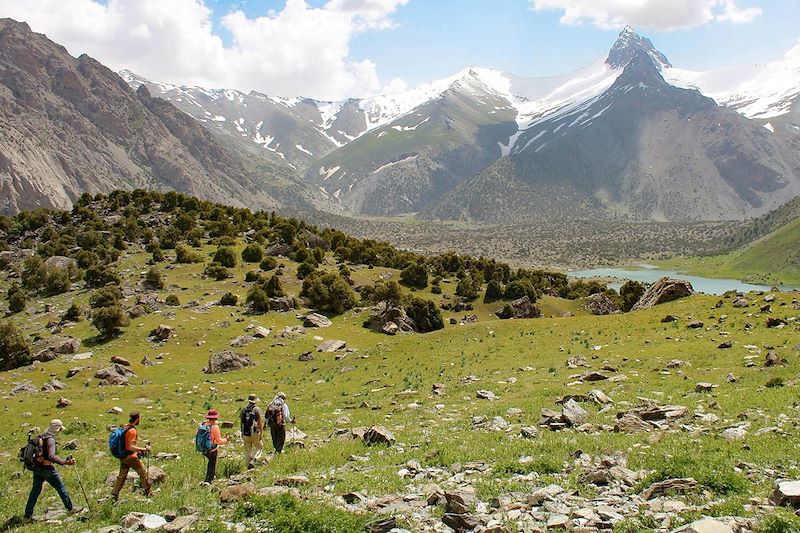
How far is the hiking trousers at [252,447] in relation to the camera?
17797 mm

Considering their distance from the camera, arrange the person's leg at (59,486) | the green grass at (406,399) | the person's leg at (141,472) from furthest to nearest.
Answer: the person's leg at (141,472) < the person's leg at (59,486) < the green grass at (406,399)

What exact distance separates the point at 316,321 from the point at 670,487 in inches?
1957

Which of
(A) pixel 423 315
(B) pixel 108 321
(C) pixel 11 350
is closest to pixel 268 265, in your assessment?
(A) pixel 423 315

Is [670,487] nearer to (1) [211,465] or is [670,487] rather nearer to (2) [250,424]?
(2) [250,424]

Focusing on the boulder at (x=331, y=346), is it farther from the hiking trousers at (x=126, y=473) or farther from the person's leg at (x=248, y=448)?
the hiking trousers at (x=126, y=473)

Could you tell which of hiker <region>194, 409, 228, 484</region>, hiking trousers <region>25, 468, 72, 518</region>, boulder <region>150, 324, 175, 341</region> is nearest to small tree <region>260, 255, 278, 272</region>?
boulder <region>150, 324, 175, 341</region>

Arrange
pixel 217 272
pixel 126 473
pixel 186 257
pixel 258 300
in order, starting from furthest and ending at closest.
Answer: pixel 186 257 < pixel 217 272 < pixel 258 300 < pixel 126 473

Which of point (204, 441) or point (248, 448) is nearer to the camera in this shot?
point (204, 441)

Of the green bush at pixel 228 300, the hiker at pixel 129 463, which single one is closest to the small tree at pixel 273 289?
the green bush at pixel 228 300

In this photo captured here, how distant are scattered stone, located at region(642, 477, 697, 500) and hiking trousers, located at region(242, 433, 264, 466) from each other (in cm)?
1236

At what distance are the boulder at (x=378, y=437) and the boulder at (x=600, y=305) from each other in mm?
65693

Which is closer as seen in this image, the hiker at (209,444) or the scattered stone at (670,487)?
the scattered stone at (670,487)

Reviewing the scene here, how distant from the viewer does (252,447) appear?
18.1 metres

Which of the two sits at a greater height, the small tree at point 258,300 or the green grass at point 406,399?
the small tree at point 258,300
